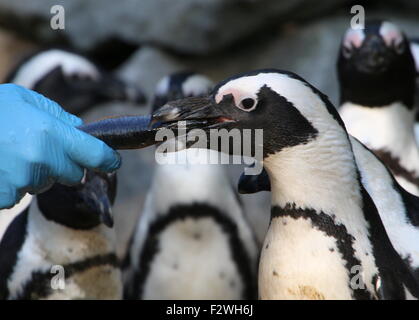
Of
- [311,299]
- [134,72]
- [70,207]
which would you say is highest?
[134,72]

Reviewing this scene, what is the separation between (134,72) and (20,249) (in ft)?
7.32

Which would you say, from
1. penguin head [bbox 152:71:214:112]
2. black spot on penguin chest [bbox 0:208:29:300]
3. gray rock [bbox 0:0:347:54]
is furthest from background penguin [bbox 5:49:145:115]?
black spot on penguin chest [bbox 0:208:29:300]

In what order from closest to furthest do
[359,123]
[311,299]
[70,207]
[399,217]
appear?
1. [311,299]
2. [399,217]
3. [70,207]
4. [359,123]

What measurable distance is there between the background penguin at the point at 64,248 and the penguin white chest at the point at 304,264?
2.00ft

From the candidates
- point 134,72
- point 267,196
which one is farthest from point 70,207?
point 134,72

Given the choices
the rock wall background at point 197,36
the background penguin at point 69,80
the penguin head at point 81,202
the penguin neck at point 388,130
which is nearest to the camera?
the penguin head at point 81,202

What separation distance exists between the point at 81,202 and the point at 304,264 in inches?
29.3

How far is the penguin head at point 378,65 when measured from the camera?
2.81 metres

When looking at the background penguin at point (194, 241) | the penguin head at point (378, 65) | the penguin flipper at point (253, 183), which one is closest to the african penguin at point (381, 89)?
the penguin head at point (378, 65)

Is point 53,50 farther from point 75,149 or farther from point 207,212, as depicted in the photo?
point 75,149

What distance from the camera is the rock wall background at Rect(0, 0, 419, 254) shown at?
13.5 feet

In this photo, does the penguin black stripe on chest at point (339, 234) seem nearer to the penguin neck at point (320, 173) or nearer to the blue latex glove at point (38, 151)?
the penguin neck at point (320, 173)

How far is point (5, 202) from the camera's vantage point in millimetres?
1894

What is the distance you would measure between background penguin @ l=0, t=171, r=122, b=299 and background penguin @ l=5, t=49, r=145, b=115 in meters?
0.95
